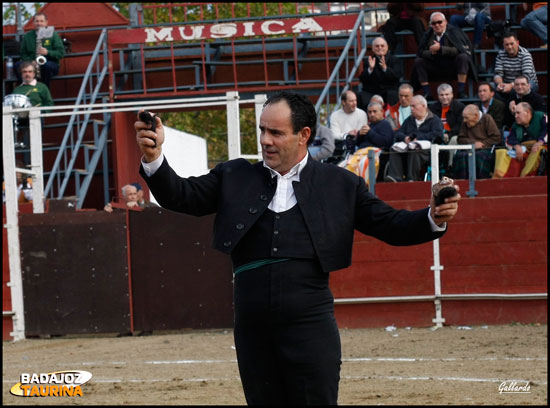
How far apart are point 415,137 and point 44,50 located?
6317 millimetres

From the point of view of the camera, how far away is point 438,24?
1166cm

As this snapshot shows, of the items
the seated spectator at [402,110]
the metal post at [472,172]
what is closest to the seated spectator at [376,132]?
the seated spectator at [402,110]

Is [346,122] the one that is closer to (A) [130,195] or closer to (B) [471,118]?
(B) [471,118]

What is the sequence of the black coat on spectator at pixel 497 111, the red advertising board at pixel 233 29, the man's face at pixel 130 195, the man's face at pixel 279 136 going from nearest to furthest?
the man's face at pixel 279 136
the black coat on spectator at pixel 497 111
the man's face at pixel 130 195
the red advertising board at pixel 233 29

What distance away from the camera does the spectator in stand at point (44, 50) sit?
1397 centimetres

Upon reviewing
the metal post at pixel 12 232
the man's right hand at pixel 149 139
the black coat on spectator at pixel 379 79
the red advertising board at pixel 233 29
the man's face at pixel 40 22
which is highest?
the man's face at pixel 40 22

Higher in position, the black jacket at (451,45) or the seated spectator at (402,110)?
the black jacket at (451,45)

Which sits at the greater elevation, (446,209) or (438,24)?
(438,24)

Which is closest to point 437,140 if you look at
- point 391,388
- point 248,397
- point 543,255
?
point 543,255

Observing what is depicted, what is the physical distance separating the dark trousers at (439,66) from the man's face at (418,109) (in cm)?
188

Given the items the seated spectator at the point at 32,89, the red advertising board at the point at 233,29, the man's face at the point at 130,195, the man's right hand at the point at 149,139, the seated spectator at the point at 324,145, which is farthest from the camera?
the red advertising board at the point at 233,29

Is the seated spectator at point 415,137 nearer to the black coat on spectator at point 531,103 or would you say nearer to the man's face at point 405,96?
the man's face at point 405,96

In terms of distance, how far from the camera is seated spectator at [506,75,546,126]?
10.4m

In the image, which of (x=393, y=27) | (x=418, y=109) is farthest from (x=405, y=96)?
(x=393, y=27)
